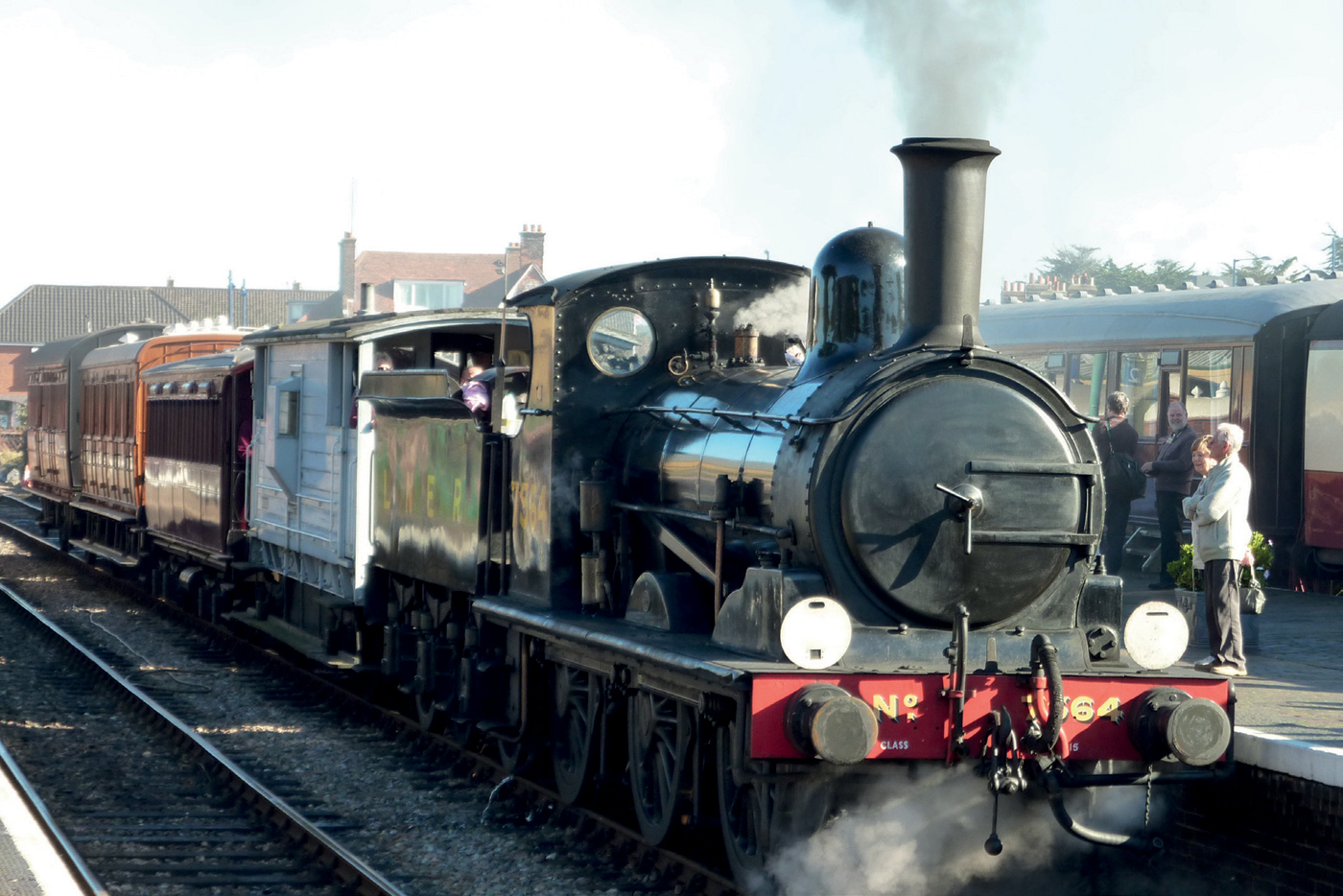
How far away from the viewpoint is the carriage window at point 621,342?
25.6 ft

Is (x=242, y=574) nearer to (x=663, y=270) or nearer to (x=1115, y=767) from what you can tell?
(x=663, y=270)

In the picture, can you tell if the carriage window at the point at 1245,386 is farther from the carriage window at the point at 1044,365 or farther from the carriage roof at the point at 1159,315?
the carriage window at the point at 1044,365

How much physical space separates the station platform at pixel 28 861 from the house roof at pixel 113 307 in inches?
2537

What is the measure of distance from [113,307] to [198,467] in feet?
194

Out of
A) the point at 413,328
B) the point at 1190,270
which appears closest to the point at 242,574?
the point at 413,328

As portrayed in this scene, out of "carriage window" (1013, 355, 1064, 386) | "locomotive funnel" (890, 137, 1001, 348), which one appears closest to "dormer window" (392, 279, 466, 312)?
"carriage window" (1013, 355, 1064, 386)

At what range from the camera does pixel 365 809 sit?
26.9 feet

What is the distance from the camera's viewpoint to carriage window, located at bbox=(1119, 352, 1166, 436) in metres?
15.8

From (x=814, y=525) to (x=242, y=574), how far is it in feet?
31.1

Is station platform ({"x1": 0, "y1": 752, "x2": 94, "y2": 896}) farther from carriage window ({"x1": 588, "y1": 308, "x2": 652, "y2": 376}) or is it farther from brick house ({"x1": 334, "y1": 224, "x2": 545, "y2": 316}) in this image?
brick house ({"x1": 334, "y1": 224, "x2": 545, "y2": 316})

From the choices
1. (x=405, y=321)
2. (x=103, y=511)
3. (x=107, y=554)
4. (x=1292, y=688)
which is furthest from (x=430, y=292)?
(x=1292, y=688)

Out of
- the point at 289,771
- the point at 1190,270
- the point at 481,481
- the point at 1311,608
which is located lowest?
the point at 289,771

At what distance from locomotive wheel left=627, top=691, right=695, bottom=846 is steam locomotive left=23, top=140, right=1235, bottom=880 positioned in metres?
0.02

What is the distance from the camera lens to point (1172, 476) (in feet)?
38.5
